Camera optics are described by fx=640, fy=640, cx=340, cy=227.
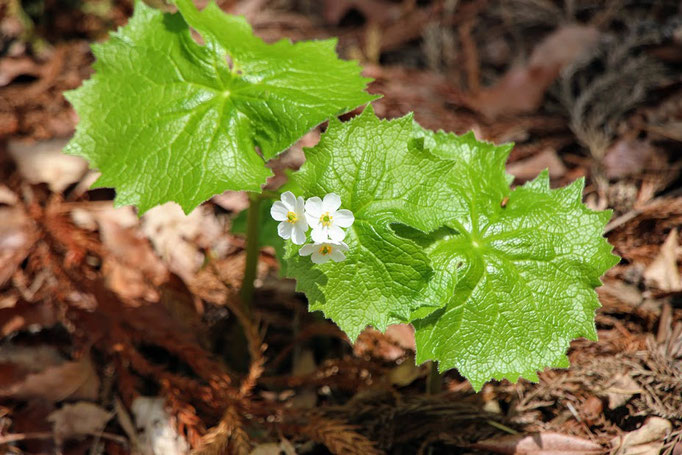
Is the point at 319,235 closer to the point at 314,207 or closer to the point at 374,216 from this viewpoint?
the point at 314,207

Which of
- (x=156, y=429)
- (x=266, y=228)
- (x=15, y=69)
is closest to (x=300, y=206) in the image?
(x=266, y=228)

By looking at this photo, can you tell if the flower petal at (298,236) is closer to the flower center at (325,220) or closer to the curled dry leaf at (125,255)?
the flower center at (325,220)

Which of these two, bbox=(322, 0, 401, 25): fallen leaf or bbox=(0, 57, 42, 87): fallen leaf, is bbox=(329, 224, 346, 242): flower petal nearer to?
bbox=(322, 0, 401, 25): fallen leaf

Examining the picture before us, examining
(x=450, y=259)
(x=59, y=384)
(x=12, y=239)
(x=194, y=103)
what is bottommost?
(x=59, y=384)

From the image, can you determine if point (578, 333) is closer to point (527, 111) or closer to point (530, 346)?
point (530, 346)

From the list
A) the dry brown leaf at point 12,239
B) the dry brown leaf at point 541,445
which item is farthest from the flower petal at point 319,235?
the dry brown leaf at point 12,239
